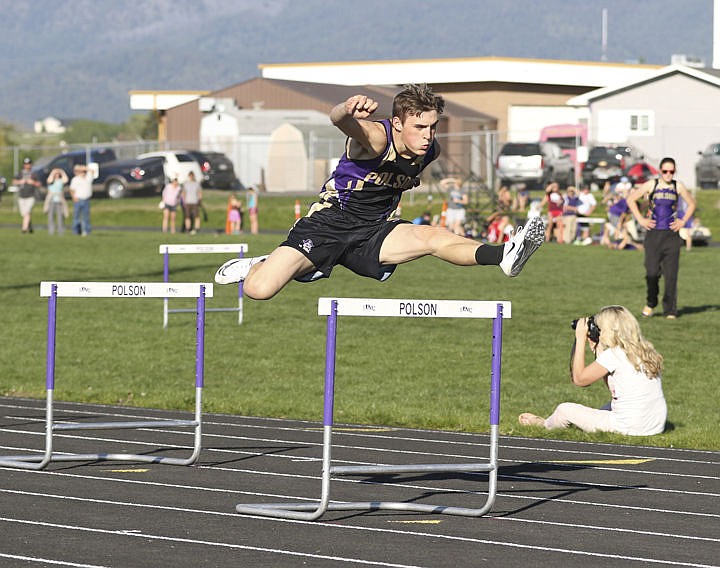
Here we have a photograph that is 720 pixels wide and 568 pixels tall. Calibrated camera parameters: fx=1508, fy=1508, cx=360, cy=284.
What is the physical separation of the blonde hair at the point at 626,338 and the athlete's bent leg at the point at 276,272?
9.68 feet

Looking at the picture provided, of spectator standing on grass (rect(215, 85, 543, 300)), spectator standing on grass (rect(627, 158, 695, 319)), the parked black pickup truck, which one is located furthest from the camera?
the parked black pickup truck

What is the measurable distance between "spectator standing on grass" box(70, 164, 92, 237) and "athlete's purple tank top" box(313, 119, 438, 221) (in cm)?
2708

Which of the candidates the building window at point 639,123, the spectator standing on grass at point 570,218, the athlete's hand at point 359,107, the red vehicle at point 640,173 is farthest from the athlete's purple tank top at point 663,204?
the building window at point 639,123

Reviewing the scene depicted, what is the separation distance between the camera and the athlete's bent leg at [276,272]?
9578 millimetres

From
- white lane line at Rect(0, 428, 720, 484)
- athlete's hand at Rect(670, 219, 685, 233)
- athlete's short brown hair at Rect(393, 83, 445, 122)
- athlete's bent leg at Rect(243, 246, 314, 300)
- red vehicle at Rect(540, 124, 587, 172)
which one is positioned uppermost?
red vehicle at Rect(540, 124, 587, 172)

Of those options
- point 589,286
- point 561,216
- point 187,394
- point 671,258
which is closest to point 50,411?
point 187,394

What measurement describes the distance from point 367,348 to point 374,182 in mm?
8831

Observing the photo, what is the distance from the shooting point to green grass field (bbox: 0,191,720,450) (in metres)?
14.3

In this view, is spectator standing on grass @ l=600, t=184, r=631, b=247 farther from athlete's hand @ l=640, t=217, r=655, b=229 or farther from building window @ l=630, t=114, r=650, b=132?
building window @ l=630, t=114, r=650, b=132

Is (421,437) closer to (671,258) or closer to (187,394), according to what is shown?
(187,394)

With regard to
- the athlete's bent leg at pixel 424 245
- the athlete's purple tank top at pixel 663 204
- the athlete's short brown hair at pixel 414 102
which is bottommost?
the athlete's bent leg at pixel 424 245

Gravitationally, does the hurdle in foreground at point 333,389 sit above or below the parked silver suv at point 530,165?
below

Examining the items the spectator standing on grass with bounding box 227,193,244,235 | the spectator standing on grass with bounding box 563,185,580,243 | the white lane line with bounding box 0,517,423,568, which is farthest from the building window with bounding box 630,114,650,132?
the white lane line with bounding box 0,517,423,568

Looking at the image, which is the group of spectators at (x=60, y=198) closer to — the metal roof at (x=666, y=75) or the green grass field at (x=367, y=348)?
the green grass field at (x=367, y=348)
